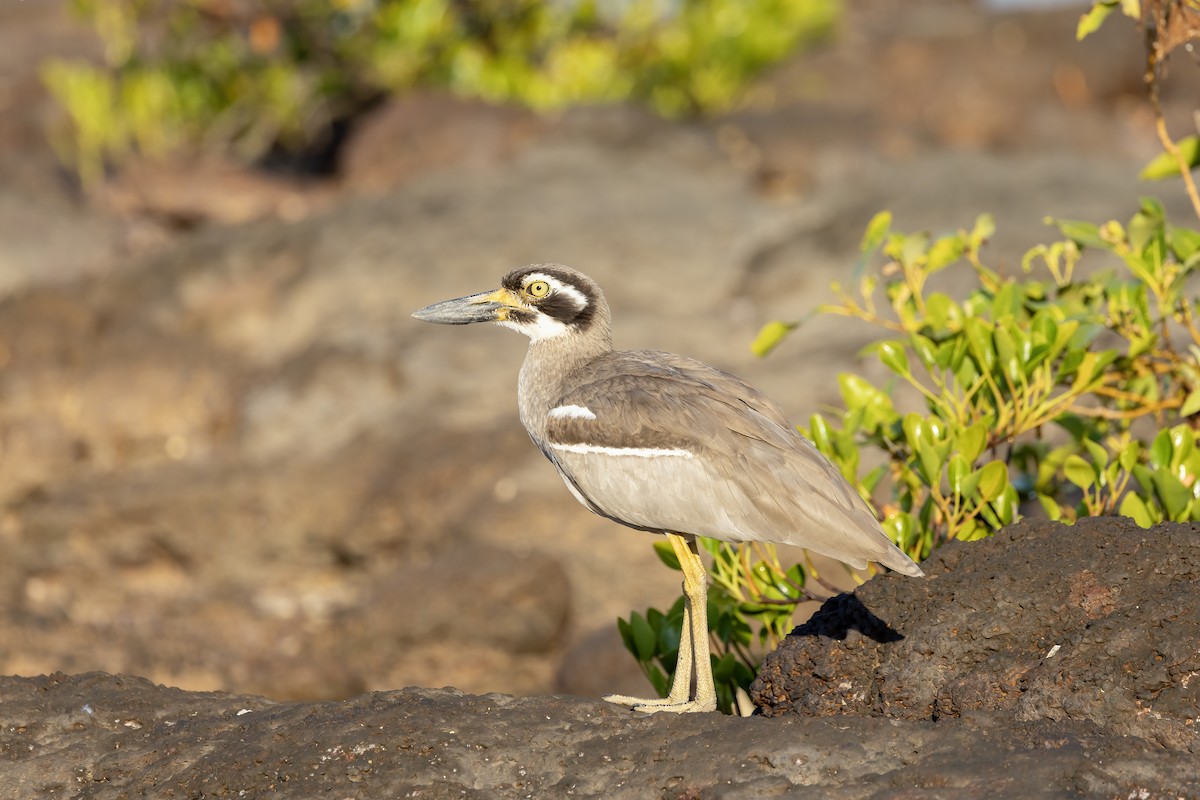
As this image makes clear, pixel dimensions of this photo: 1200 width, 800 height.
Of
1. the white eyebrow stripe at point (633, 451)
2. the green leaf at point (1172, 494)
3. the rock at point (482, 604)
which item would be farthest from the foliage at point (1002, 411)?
the rock at point (482, 604)

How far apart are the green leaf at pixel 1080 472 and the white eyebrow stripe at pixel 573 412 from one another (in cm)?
218

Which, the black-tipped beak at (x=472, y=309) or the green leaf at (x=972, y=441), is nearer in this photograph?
the green leaf at (x=972, y=441)

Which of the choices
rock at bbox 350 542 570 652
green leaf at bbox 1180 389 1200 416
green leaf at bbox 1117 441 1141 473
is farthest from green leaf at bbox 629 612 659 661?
rock at bbox 350 542 570 652

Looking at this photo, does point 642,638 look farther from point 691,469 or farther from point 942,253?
point 942,253

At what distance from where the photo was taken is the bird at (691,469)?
17.8 ft

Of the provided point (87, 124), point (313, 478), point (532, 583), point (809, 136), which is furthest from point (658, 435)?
point (87, 124)

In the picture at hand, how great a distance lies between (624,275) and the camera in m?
14.9

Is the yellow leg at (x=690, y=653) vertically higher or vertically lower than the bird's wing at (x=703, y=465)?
lower

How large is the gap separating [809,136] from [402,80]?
5842 millimetres

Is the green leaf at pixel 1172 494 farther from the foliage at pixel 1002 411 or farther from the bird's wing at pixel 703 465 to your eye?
the bird's wing at pixel 703 465

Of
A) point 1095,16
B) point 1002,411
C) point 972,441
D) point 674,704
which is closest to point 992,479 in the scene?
point 972,441

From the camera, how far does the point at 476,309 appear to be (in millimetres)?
6793

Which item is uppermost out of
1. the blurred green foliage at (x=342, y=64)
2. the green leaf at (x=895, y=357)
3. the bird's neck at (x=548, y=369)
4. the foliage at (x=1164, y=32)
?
the blurred green foliage at (x=342, y=64)

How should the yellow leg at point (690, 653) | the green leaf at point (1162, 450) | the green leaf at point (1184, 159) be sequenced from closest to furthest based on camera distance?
the yellow leg at point (690, 653)
the green leaf at point (1162, 450)
the green leaf at point (1184, 159)
